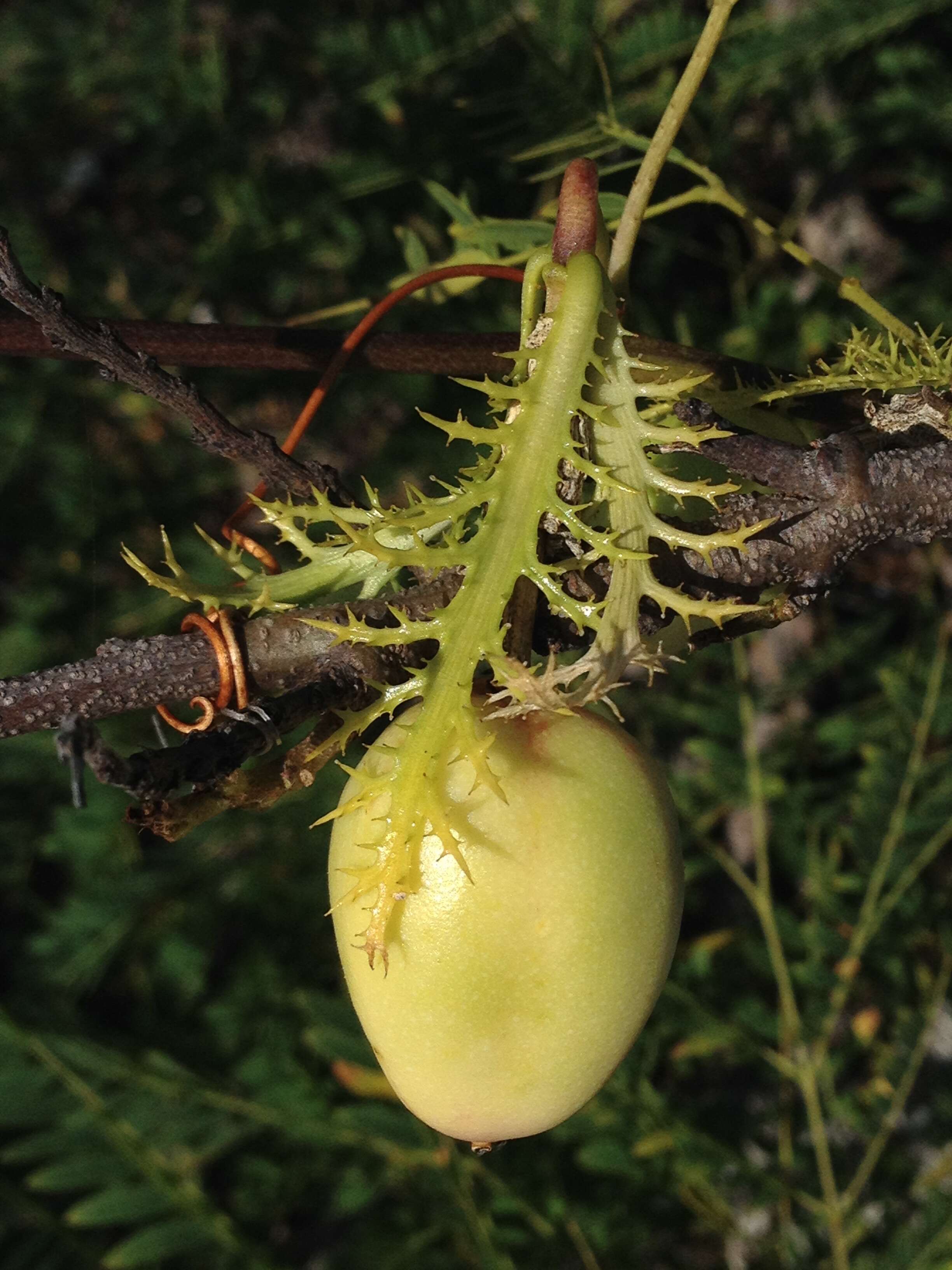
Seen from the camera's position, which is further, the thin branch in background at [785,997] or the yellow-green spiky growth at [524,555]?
the thin branch in background at [785,997]

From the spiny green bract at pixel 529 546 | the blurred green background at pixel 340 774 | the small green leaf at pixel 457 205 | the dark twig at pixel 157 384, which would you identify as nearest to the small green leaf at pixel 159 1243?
the blurred green background at pixel 340 774

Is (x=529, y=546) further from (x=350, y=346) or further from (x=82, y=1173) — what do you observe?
(x=82, y=1173)

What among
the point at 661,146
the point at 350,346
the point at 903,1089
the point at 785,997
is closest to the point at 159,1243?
the point at 785,997

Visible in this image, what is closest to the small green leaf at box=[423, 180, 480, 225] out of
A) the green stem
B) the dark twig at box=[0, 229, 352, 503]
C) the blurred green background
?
the blurred green background

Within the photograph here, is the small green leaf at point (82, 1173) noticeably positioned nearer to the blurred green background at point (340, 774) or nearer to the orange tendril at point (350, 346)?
the blurred green background at point (340, 774)

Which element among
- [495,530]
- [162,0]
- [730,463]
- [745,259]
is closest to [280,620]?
[495,530]

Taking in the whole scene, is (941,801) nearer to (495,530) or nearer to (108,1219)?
(495,530)
